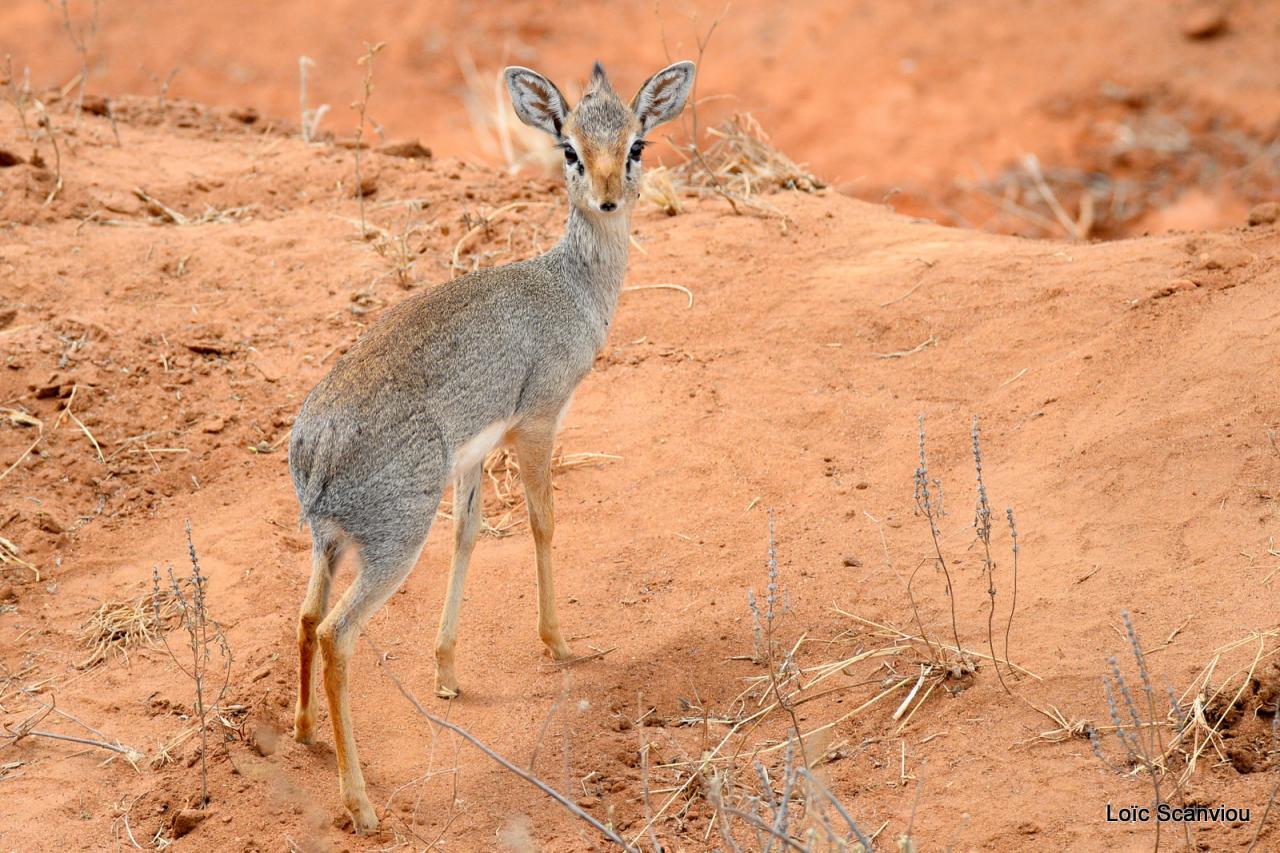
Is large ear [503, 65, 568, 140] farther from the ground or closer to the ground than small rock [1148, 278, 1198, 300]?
farther from the ground

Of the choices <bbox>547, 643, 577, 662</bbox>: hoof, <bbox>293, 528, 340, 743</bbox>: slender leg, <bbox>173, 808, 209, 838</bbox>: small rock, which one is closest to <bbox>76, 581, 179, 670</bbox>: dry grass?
<bbox>293, 528, 340, 743</bbox>: slender leg

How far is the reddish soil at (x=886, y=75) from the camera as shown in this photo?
16.4 metres

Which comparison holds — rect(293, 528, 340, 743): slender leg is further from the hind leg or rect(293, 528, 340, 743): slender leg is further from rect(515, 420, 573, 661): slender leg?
rect(515, 420, 573, 661): slender leg

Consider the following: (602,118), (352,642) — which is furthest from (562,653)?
(602,118)

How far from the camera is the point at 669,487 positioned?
7688mm

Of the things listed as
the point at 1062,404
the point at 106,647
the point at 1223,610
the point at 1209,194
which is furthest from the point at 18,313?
the point at 1209,194

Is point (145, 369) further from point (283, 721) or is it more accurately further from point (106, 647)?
point (283, 721)

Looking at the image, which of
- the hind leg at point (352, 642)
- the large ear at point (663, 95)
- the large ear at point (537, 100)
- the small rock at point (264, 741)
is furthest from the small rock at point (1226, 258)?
the small rock at point (264, 741)

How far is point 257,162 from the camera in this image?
436 inches

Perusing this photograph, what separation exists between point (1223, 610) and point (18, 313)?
7258 mm

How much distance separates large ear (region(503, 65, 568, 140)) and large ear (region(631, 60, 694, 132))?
0.39m

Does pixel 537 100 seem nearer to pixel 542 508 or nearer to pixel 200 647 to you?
pixel 542 508
